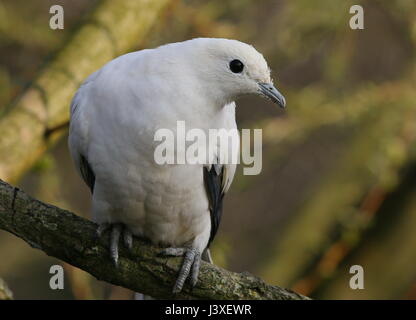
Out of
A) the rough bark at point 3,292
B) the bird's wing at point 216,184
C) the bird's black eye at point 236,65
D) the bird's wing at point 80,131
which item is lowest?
the rough bark at point 3,292

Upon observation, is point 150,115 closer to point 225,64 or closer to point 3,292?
point 225,64

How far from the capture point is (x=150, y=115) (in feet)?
11.3

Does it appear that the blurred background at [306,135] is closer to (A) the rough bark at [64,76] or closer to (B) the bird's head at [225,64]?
(A) the rough bark at [64,76]

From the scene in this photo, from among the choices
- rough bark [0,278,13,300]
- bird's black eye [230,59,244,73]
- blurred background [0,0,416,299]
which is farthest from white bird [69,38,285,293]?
blurred background [0,0,416,299]

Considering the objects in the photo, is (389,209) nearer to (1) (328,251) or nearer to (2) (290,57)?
(1) (328,251)

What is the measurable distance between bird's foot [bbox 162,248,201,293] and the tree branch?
0.03 meters

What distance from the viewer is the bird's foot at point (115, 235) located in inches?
135

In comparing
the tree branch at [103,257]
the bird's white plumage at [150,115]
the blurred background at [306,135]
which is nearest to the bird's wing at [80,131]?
the bird's white plumage at [150,115]

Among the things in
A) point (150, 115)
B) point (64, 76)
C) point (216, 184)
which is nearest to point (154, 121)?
point (150, 115)

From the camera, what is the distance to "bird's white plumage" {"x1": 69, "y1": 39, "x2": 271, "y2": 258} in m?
3.48

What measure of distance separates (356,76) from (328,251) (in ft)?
6.83

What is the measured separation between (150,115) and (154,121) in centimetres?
3

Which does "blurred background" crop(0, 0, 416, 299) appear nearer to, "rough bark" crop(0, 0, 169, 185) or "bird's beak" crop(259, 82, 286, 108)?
"rough bark" crop(0, 0, 169, 185)
